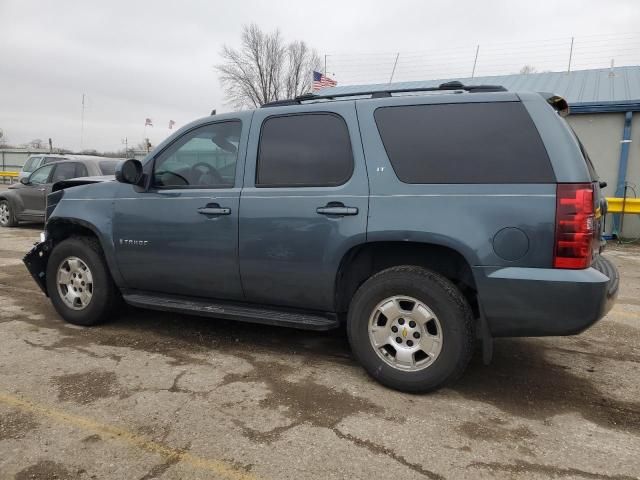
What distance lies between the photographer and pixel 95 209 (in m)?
4.38

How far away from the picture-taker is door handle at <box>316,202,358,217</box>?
3.32 m

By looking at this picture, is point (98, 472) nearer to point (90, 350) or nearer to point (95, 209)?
point (90, 350)

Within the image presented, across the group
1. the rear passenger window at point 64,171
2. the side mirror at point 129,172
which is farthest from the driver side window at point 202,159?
the rear passenger window at point 64,171

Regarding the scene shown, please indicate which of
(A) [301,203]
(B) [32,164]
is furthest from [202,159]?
(B) [32,164]

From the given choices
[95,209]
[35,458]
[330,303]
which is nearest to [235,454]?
[35,458]

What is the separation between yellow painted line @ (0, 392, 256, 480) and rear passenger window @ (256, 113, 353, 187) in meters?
1.89

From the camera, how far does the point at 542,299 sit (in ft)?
9.44

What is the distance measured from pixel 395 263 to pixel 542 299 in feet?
3.23

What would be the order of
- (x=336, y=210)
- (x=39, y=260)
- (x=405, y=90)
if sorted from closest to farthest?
(x=336, y=210)
(x=405, y=90)
(x=39, y=260)

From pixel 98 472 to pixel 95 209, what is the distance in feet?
8.52

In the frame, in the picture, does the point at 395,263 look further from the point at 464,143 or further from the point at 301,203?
the point at 464,143

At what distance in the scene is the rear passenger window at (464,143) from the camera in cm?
296

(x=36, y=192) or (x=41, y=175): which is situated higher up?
(x=41, y=175)

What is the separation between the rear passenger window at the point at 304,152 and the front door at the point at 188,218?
24 cm
